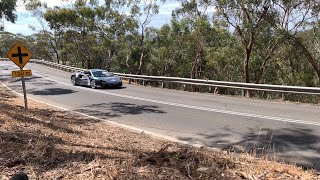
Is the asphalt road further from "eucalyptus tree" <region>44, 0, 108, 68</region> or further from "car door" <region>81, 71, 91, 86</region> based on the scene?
"eucalyptus tree" <region>44, 0, 108, 68</region>

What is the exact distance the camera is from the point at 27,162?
5199mm

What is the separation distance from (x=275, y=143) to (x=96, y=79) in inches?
599

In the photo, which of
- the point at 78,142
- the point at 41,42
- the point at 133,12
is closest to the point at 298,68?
the point at 133,12

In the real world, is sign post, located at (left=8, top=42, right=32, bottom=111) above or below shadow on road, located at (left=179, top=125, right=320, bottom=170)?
above

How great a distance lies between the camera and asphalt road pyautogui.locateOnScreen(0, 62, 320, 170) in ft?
25.4

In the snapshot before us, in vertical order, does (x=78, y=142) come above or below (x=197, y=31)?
below

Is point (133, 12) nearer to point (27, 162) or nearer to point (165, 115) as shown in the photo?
point (165, 115)

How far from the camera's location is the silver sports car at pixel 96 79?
2126cm

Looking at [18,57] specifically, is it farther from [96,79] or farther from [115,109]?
[96,79]

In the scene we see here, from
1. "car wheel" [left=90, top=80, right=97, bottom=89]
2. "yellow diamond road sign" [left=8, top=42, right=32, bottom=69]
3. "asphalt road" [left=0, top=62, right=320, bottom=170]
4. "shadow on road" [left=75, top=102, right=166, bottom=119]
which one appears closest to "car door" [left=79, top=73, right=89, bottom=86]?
"car wheel" [left=90, top=80, right=97, bottom=89]

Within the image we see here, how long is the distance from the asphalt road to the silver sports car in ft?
13.2

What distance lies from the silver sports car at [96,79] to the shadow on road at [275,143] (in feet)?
42.0

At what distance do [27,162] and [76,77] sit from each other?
61.6 feet

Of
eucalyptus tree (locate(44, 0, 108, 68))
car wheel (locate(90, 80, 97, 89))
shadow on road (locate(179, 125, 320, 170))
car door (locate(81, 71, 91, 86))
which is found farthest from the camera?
eucalyptus tree (locate(44, 0, 108, 68))
